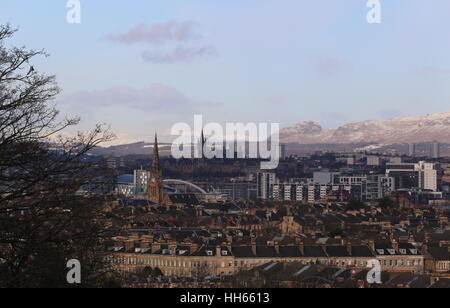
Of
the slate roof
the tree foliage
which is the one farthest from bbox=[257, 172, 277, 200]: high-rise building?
the tree foliage

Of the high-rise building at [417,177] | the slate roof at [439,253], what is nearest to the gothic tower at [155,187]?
the high-rise building at [417,177]

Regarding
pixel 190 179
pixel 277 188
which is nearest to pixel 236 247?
pixel 277 188

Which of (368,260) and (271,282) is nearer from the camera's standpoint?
(271,282)

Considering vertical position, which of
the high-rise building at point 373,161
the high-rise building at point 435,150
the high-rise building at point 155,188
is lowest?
the high-rise building at point 155,188

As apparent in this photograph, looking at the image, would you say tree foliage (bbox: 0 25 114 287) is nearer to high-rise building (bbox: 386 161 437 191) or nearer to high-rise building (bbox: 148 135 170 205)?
high-rise building (bbox: 148 135 170 205)

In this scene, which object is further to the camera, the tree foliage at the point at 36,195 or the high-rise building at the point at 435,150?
the high-rise building at the point at 435,150

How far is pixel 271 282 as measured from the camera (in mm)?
29844

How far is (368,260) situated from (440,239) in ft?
35.7

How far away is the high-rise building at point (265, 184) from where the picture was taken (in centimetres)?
12950

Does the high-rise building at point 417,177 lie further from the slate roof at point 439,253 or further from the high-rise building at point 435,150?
the slate roof at point 439,253

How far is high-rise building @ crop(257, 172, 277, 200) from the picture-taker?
129500 mm

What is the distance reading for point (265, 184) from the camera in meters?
131

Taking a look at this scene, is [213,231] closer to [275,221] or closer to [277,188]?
[275,221]
